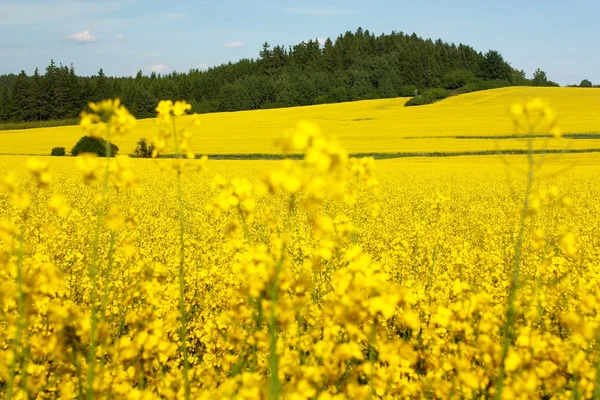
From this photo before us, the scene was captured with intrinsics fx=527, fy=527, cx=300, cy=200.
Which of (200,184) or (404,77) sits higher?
(404,77)

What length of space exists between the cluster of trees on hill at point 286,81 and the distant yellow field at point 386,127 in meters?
14.4

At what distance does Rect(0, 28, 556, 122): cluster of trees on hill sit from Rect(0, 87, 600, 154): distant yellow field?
14436 millimetres

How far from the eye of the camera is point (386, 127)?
36875mm

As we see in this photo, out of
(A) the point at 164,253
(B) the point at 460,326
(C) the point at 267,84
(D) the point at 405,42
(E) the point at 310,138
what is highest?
(D) the point at 405,42

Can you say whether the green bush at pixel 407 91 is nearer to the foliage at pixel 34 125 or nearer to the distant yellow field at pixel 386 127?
the distant yellow field at pixel 386 127

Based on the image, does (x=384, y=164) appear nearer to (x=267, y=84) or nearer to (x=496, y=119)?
(x=496, y=119)

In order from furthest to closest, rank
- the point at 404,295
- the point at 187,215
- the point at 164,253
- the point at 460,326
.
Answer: the point at 187,215, the point at 164,253, the point at 460,326, the point at 404,295

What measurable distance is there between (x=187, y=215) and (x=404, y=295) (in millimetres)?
8629

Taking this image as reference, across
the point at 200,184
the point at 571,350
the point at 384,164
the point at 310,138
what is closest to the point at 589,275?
the point at 571,350

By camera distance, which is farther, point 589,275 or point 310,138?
point 589,275

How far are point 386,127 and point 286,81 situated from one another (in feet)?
124

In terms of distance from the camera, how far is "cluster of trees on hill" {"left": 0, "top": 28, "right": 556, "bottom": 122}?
200ft

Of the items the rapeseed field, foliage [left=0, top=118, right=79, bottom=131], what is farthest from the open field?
foliage [left=0, top=118, right=79, bottom=131]

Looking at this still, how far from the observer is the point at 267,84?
7119 cm
